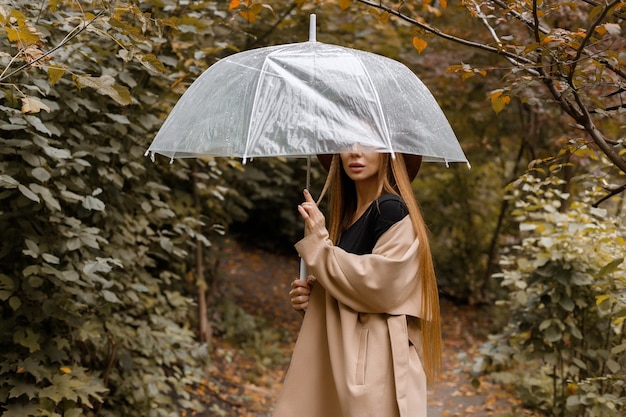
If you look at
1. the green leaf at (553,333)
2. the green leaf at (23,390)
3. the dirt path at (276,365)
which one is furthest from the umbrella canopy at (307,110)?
the dirt path at (276,365)

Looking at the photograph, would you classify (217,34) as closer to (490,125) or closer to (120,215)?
(120,215)

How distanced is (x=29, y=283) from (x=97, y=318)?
670 millimetres

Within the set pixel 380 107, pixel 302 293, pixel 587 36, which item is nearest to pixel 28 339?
pixel 302 293

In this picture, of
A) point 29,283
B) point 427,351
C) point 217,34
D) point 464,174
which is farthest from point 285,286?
point 427,351

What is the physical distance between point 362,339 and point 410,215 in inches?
18.7

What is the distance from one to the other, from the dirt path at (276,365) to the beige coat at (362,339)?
299 cm

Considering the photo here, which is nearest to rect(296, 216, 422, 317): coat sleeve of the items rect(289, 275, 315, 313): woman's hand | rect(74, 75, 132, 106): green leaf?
rect(289, 275, 315, 313): woman's hand

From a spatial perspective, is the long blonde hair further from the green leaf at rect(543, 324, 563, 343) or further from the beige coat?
the green leaf at rect(543, 324, 563, 343)

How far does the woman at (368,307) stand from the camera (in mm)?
2533

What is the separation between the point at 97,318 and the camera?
4207mm

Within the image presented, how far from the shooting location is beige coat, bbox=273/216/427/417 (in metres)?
2.53

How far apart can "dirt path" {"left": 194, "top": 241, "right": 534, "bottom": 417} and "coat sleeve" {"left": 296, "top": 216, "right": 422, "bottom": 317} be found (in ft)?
10.2

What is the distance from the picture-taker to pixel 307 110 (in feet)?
8.17

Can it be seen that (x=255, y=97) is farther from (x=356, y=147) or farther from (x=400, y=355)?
(x=400, y=355)
